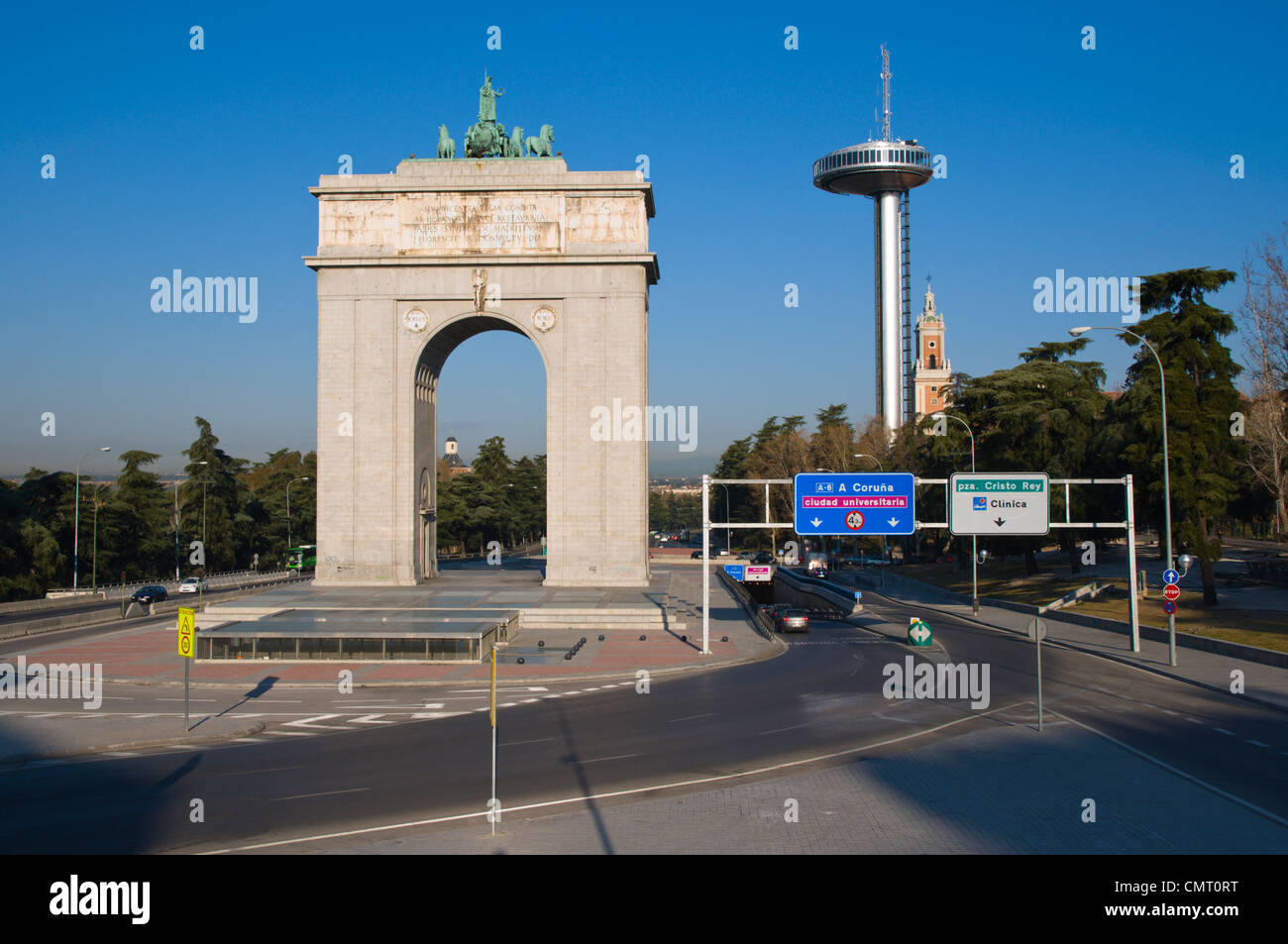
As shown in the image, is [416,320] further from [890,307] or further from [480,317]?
[890,307]

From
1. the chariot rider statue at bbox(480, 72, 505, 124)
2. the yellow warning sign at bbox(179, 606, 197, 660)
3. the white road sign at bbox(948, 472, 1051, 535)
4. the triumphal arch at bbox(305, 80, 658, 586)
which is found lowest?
the yellow warning sign at bbox(179, 606, 197, 660)

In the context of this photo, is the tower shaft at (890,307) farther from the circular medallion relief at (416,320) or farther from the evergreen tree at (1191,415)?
the circular medallion relief at (416,320)

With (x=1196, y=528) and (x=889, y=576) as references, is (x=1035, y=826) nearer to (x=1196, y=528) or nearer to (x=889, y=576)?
(x=1196, y=528)

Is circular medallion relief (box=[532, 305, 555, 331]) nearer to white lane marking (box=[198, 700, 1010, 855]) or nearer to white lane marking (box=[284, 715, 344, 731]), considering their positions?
white lane marking (box=[284, 715, 344, 731])

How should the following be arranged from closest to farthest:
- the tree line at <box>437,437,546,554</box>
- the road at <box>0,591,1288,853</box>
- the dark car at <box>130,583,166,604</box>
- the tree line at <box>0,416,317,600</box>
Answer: the road at <box>0,591,1288,853</box> → the dark car at <box>130,583,166,604</box> → the tree line at <box>0,416,317,600</box> → the tree line at <box>437,437,546,554</box>

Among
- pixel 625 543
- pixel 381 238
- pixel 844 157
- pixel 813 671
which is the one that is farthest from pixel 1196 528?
pixel 844 157

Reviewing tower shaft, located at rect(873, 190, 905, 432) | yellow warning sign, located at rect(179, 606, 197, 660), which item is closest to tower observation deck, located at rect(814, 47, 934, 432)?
tower shaft, located at rect(873, 190, 905, 432)
